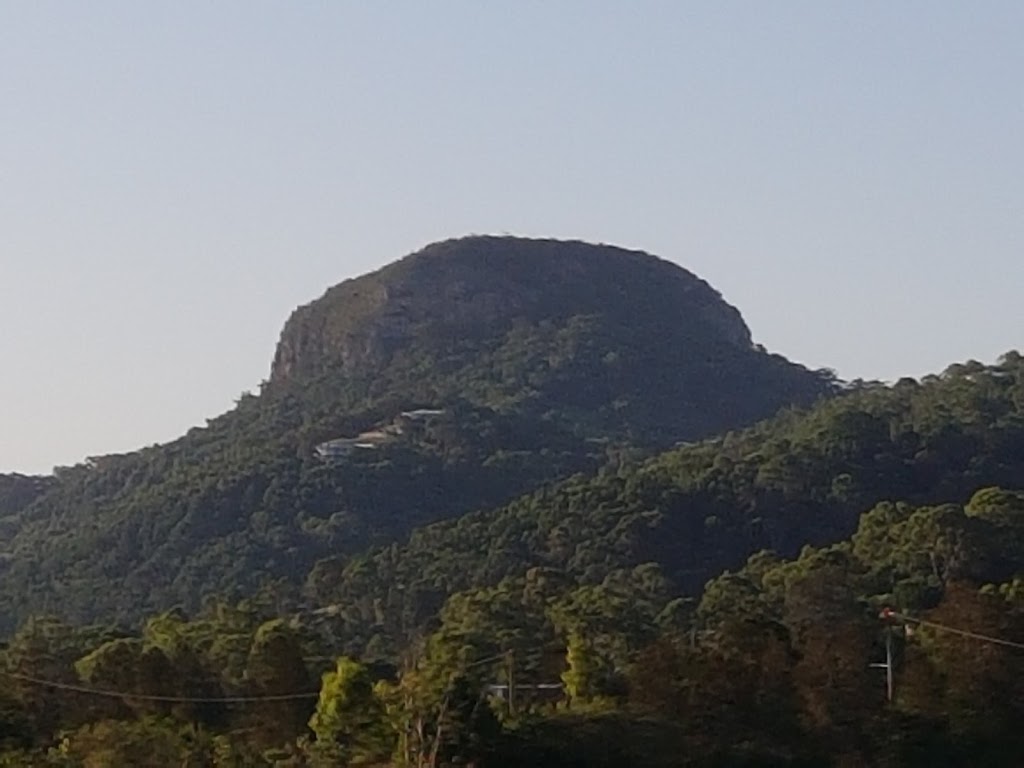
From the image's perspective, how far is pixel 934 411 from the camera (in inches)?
2911

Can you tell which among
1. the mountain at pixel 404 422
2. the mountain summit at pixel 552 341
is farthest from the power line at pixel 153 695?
the mountain summit at pixel 552 341

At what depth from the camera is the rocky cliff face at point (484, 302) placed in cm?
12175

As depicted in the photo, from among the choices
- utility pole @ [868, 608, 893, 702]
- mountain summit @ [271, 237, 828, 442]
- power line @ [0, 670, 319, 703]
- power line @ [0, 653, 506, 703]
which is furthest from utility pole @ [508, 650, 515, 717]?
mountain summit @ [271, 237, 828, 442]

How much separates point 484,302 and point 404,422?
29.8 metres

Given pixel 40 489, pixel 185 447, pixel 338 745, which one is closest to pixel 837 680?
pixel 338 745

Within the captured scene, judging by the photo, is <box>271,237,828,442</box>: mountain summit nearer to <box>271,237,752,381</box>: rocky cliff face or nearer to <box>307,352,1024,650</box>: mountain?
<box>271,237,752,381</box>: rocky cliff face

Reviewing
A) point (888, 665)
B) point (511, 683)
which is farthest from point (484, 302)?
point (888, 665)

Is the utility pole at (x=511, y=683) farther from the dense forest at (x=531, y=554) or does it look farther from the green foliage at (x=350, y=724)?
the green foliage at (x=350, y=724)

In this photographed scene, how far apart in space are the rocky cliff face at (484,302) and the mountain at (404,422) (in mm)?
141

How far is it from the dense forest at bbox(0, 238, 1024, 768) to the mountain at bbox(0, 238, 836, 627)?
0.26 m

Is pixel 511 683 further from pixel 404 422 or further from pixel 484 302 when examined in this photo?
pixel 484 302

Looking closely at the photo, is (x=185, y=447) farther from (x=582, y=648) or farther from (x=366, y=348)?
(x=582, y=648)

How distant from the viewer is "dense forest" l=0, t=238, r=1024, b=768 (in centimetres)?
3206

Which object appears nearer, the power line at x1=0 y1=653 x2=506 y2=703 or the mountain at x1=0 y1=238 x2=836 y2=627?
the power line at x1=0 y1=653 x2=506 y2=703
